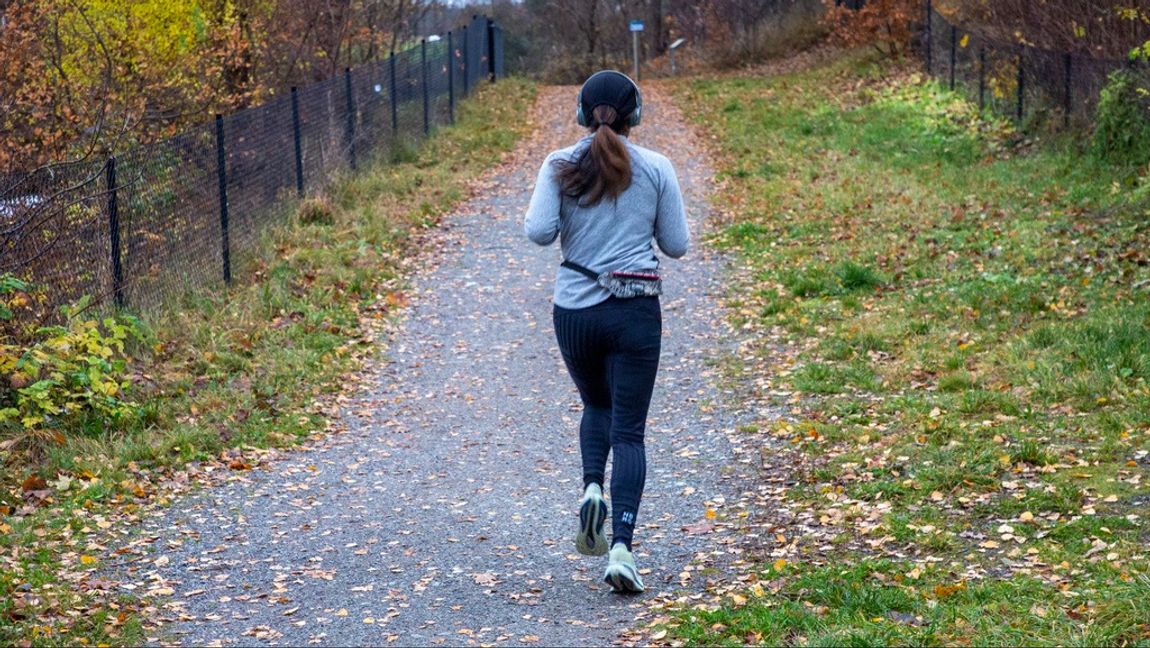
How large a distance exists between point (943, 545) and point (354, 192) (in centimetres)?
1121

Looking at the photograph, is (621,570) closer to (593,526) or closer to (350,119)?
(593,526)

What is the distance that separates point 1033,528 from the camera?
545cm

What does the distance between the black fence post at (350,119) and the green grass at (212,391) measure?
1.04 meters

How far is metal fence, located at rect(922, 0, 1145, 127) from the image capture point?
1499cm

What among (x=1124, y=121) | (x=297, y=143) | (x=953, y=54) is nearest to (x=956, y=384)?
(x=1124, y=121)

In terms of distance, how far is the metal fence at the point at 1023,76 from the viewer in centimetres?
1499

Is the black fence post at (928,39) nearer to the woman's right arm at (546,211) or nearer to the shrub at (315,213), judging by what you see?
the shrub at (315,213)

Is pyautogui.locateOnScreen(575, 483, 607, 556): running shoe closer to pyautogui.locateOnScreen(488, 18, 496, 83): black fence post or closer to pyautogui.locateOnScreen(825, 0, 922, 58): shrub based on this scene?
pyautogui.locateOnScreen(825, 0, 922, 58): shrub

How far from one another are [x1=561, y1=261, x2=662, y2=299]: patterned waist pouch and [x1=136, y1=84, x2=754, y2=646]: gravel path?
3.99 feet

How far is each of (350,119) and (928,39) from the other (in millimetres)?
12721

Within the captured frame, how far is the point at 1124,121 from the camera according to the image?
13.5 m

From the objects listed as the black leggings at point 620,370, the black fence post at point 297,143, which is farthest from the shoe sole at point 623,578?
the black fence post at point 297,143

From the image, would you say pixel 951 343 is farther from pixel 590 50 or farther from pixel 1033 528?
pixel 590 50

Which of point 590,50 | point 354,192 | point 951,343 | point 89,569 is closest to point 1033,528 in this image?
point 951,343
